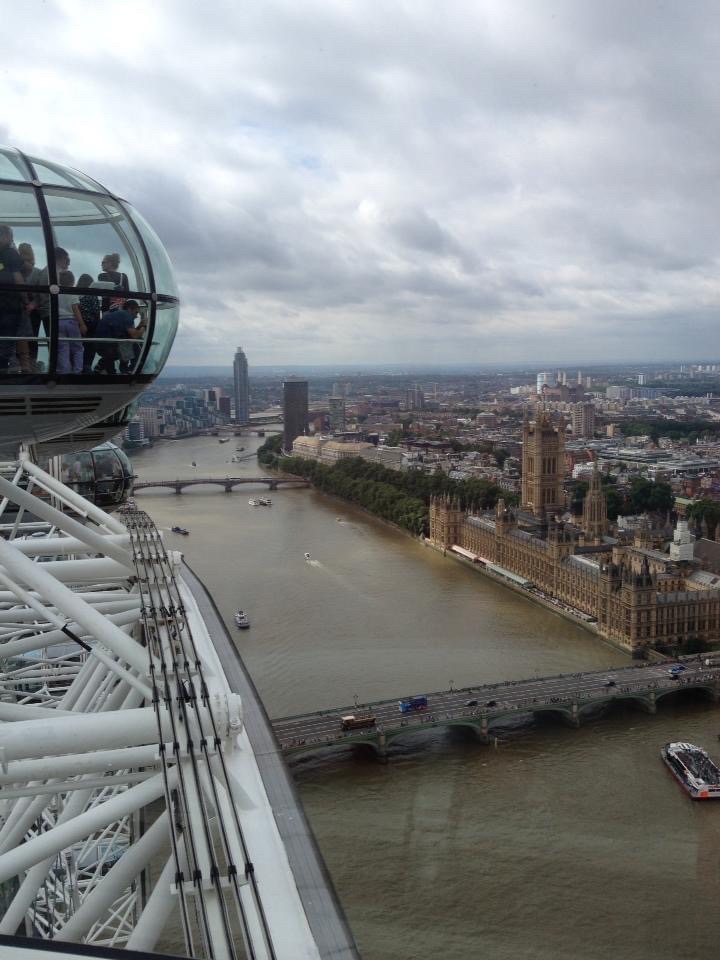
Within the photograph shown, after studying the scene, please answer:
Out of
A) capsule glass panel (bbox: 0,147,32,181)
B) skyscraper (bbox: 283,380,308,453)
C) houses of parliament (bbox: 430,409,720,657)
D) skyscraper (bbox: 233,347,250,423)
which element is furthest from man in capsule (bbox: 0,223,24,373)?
skyscraper (bbox: 233,347,250,423)

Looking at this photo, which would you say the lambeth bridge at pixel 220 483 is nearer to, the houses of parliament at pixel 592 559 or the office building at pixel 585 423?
the houses of parliament at pixel 592 559

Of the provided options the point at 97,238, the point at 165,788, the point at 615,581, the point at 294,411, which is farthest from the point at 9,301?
the point at 294,411

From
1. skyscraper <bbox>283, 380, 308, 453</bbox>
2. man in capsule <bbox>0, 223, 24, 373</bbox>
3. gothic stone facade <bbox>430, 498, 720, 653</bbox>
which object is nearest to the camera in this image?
man in capsule <bbox>0, 223, 24, 373</bbox>

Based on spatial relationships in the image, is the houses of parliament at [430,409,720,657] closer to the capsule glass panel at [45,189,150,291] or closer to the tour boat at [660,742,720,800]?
the tour boat at [660,742,720,800]

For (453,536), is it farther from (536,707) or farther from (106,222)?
(106,222)

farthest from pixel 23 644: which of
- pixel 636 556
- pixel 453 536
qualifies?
pixel 453 536

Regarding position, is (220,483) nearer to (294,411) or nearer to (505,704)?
(294,411)
